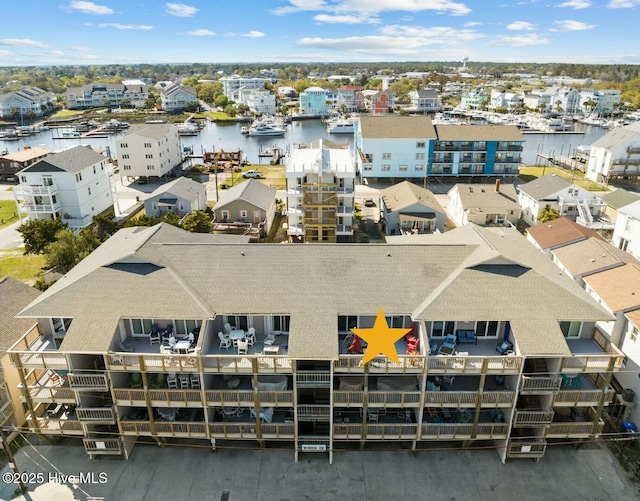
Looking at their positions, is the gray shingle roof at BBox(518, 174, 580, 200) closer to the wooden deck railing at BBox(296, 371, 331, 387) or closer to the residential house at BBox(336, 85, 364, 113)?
the wooden deck railing at BBox(296, 371, 331, 387)

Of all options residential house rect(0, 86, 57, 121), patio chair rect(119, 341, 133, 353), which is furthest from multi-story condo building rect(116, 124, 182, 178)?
residential house rect(0, 86, 57, 121)

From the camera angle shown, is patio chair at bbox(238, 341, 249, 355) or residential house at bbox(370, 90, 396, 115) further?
residential house at bbox(370, 90, 396, 115)

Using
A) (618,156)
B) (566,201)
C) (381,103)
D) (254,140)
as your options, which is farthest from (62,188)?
(381,103)

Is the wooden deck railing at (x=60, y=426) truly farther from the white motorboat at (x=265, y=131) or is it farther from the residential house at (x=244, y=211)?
the white motorboat at (x=265, y=131)

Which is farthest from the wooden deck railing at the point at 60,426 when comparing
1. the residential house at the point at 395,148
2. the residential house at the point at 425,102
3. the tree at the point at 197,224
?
the residential house at the point at 425,102

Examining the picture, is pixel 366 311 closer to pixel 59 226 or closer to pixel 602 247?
pixel 602 247

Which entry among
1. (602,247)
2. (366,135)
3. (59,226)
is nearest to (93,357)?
(59,226)

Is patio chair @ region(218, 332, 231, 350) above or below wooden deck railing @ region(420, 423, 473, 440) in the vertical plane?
above
